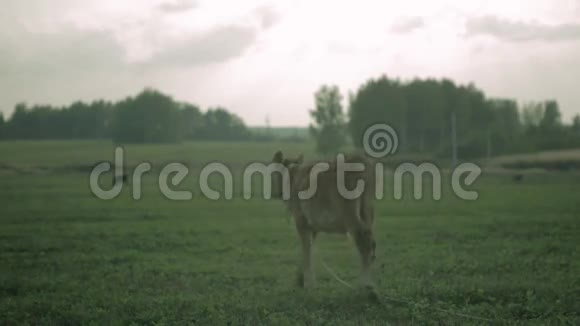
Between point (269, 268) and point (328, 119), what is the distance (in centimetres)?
11002

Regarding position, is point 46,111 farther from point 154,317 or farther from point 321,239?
point 154,317

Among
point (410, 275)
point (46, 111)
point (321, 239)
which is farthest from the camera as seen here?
point (46, 111)

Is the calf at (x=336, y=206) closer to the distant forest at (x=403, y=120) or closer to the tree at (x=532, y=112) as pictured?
the distant forest at (x=403, y=120)

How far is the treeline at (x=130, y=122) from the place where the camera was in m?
71.8

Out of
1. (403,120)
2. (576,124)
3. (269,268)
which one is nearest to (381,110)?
(403,120)

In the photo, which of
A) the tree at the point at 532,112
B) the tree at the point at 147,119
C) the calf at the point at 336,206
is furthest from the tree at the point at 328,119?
the calf at the point at 336,206

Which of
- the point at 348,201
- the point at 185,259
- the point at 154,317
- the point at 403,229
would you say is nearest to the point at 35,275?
the point at 185,259

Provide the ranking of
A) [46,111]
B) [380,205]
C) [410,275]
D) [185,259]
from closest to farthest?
[410,275]
[185,259]
[380,205]
[46,111]

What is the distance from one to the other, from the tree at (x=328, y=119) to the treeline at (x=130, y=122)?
1140 inches

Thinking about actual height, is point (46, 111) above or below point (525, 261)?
above

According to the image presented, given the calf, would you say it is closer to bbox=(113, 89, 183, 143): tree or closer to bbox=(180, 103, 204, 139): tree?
bbox=(113, 89, 183, 143): tree

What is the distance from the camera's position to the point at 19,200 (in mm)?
35094

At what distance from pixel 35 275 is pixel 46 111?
69.7 m

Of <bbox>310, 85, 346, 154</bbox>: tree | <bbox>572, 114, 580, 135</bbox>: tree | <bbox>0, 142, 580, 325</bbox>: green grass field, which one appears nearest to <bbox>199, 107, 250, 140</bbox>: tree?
<bbox>310, 85, 346, 154</bbox>: tree
